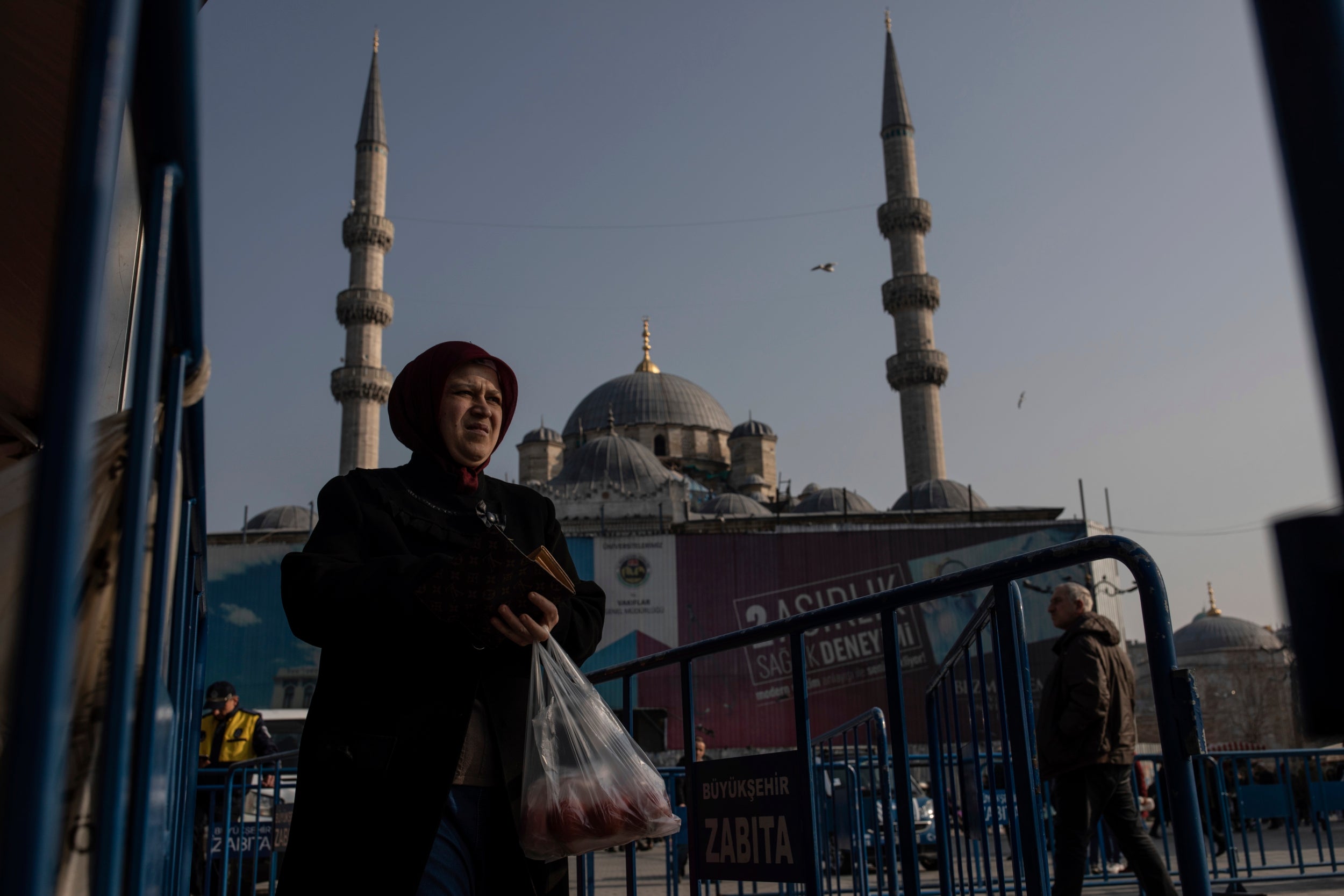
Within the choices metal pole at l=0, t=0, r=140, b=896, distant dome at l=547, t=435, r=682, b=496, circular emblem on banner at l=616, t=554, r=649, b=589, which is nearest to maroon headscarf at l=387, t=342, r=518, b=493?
metal pole at l=0, t=0, r=140, b=896

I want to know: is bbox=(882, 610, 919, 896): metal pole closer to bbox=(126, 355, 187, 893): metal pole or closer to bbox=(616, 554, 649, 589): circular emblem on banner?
bbox=(126, 355, 187, 893): metal pole

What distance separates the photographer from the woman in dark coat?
5.26 ft

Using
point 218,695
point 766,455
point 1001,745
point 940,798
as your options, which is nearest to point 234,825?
point 218,695

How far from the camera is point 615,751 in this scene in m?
1.78

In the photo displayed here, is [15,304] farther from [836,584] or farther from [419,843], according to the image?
[836,584]

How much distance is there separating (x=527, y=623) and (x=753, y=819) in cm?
117

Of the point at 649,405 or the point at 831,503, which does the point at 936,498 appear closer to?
the point at 831,503

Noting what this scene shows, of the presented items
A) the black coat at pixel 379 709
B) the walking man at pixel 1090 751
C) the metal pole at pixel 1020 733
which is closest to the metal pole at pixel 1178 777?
the metal pole at pixel 1020 733

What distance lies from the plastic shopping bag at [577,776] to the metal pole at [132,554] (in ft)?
2.21

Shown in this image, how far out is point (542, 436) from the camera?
134ft

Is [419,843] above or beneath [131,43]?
beneath

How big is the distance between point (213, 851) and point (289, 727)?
8501 mm

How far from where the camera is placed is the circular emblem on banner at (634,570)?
23578mm

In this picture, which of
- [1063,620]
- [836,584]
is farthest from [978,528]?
[1063,620]
